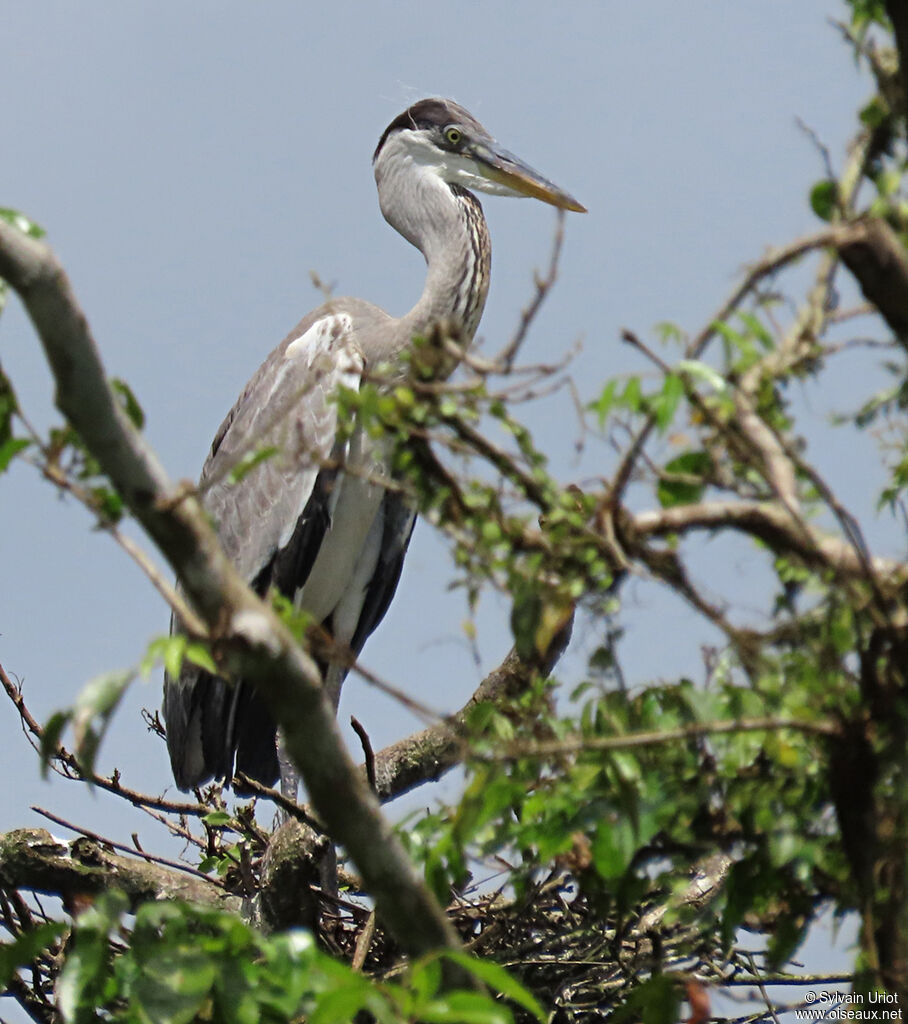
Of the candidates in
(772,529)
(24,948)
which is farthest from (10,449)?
(772,529)

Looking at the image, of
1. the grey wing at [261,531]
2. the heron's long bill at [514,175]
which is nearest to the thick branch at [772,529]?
the grey wing at [261,531]

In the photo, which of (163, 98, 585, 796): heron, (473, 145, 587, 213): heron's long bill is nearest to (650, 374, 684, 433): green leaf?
(163, 98, 585, 796): heron

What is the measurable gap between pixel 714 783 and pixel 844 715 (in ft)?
0.75

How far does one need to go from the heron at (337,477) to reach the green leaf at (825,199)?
2.51m

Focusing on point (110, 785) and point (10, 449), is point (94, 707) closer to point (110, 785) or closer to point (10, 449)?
point (10, 449)

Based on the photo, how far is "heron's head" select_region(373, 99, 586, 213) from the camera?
5.23 m

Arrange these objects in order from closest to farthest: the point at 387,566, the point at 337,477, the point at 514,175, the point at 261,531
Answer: the point at 337,477, the point at 261,531, the point at 387,566, the point at 514,175

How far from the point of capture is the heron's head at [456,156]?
17.2 feet

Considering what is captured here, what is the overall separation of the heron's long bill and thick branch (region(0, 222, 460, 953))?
3.87m

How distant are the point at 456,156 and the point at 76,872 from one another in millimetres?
3085

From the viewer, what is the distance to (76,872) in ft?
11.3

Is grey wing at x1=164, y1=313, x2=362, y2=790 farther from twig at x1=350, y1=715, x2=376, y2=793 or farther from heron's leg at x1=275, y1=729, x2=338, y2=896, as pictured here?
twig at x1=350, y1=715, x2=376, y2=793

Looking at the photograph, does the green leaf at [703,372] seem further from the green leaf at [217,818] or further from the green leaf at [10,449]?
the green leaf at [217,818]

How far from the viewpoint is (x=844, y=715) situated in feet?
5.15
